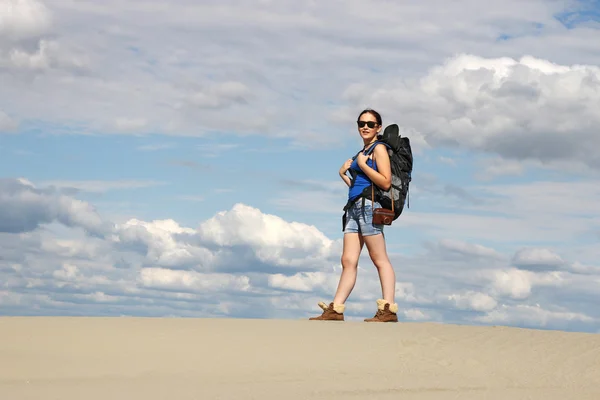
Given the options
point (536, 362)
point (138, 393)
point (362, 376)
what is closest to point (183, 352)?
point (138, 393)

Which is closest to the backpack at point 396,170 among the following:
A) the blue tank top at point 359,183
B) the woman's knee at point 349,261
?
the blue tank top at point 359,183

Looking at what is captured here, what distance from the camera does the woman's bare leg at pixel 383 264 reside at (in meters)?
8.48

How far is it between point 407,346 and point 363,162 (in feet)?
8.07

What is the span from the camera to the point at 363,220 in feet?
27.9

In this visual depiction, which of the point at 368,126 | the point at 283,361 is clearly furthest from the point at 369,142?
the point at 283,361

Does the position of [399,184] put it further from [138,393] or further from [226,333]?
[138,393]

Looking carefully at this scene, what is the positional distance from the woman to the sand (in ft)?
2.77

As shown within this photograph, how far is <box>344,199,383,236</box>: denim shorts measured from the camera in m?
8.48

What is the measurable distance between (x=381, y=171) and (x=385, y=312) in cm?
146

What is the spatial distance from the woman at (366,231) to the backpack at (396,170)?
74 millimetres

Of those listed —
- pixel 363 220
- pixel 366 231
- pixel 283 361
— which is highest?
pixel 363 220

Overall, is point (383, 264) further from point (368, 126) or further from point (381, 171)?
point (368, 126)

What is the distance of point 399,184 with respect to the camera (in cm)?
862

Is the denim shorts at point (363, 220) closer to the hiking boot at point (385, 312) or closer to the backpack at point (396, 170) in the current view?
the backpack at point (396, 170)
